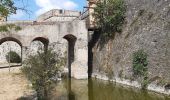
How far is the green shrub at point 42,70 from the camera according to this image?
58.5 ft

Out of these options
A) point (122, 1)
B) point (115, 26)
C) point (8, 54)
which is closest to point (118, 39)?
point (115, 26)

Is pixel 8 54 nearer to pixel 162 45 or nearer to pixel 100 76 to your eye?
pixel 100 76

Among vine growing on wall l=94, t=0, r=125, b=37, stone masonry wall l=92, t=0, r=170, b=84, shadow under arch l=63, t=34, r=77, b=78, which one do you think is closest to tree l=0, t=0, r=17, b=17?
stone masonry wall l=92, t=0, r=170, b=84

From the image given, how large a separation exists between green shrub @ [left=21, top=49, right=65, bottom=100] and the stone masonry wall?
23.4ft

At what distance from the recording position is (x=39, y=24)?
32531 mm

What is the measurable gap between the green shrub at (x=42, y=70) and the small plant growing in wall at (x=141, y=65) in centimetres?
711

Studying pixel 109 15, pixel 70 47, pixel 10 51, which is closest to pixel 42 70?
pixel 109 15

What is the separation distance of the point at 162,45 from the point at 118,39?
7.33 m

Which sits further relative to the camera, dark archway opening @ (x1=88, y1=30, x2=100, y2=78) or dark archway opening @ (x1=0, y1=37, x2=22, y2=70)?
dark archway opening @ (x1=0, y1=37, x2=22, y2=70)

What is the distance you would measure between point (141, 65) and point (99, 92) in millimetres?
3513

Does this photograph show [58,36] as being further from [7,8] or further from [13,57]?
[7,8]

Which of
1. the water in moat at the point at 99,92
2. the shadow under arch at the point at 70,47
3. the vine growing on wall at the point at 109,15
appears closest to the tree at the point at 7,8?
the water in moat at the point at 99,92

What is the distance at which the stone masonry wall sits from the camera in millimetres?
22484

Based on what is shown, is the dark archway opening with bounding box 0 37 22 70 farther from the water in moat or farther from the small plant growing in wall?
the small plant growing in wall
